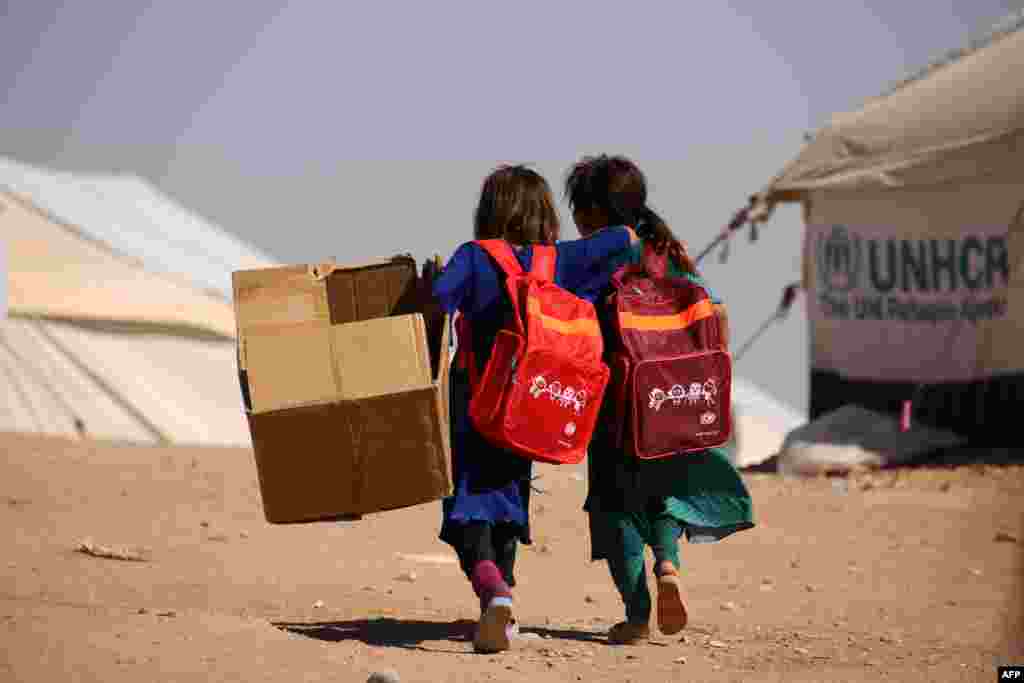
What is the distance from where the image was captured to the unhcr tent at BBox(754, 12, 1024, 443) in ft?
37.5

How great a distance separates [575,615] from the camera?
586cm

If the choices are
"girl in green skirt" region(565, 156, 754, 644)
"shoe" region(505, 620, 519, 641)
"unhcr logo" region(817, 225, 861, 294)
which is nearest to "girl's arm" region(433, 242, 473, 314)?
"girl in green skirt" region(565, 156, 754, 644)

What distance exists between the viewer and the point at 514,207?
4.59m

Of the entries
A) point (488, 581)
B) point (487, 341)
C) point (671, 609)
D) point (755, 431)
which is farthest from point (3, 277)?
point (671, 609)

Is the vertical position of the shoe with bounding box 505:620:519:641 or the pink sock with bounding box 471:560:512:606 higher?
the pink sock with bounding box 471:560:512:606

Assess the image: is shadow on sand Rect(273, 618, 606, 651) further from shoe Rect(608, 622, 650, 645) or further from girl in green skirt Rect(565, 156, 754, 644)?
girl in green skirt Rect(565, 156, 754, 644)

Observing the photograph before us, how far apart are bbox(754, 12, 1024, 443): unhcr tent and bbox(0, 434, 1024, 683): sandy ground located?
1.36 meters

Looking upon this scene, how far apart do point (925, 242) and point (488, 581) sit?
8062mm

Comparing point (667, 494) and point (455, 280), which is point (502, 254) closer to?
point (455, 280)

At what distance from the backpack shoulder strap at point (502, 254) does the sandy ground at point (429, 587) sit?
39.0 inches

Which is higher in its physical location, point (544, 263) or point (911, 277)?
point (544, 263)

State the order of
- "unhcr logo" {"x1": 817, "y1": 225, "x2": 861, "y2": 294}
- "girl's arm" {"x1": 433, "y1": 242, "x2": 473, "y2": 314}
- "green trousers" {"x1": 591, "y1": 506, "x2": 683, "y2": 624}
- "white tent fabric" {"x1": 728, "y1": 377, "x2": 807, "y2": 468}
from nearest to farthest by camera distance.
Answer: "girl's arm" {"x1": 433, "y1": 242, "x2": 473, "y2": 314}, "green trousers" {"x1": 591, "y1": 506, "x2": 683, "y2": 624}, "unhcr logo" {"x1": 817, "y1": 225, "x2": 861, "y2": 294}, "white tent fabric" {"x1": 728, "y1": 377, "x2": 807, "y2": 468}

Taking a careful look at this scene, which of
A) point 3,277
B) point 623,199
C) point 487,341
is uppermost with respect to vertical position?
point 623,199

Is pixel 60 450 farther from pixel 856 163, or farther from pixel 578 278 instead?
pixel 856 163
